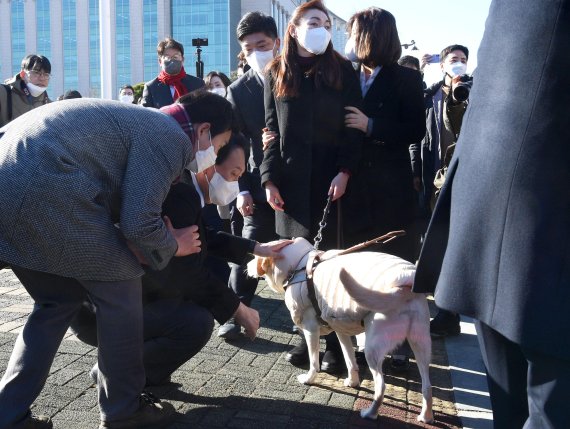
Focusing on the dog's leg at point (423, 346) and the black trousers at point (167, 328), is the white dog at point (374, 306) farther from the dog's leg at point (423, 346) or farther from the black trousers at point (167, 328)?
the black trousers at point (167, 328)

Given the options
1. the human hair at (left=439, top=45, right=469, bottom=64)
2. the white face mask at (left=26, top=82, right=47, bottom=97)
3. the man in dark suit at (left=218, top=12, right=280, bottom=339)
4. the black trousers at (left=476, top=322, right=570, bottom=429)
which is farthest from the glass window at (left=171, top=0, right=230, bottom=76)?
the black trousers at (left=476, top=322, right=570, bottom=429)

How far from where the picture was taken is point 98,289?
3.00 metres

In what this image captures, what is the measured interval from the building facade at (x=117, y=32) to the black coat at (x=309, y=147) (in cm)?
8208

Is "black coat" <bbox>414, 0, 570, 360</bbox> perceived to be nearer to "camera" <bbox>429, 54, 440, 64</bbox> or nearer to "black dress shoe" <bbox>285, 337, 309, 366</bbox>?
"black dress shoe" <bbox>285, 337, 309, 366</bbox>

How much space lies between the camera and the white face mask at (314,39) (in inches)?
169

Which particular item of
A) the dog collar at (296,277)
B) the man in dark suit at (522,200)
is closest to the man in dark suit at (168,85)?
the dog collar at (296,277)

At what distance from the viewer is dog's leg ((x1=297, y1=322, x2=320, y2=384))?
390 cm

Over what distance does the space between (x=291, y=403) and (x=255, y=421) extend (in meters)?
0.29

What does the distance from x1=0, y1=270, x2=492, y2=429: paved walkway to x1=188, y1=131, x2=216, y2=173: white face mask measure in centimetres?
121

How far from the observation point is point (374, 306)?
339cm

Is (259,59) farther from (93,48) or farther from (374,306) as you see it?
(93,48)

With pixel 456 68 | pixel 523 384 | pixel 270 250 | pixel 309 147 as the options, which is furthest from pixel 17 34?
pixel 523 384

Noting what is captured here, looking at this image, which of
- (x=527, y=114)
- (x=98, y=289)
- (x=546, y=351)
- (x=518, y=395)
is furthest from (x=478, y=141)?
(x=98, y=289)

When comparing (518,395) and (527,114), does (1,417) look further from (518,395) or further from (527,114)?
(527,114)
